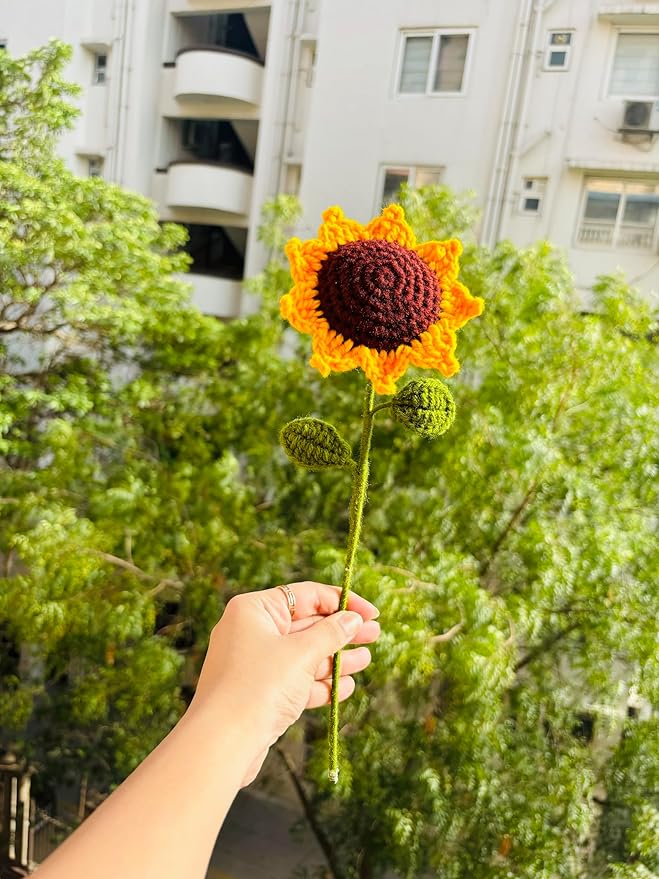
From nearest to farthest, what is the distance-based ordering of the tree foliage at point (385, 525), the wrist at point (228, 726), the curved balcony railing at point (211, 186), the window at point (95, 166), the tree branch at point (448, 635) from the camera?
the wrist at point (228, 726), the tree branch at point (448, 635), the tree foliage at point (385, 525), the curved balcony railing at point (211, 186), the window at point (95, 166)

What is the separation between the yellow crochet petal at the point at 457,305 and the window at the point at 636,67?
5.48 ft

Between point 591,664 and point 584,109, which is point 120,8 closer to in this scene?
point 584,109

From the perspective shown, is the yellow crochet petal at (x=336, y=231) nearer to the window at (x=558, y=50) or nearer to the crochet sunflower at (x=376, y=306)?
the crochet sunflower at (x=376, y=306)

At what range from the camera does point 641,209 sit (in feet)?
6.34

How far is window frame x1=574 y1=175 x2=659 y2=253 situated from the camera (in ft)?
6.26

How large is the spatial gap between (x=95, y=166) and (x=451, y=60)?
4.52 feet

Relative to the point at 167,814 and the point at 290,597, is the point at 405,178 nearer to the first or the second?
the point at 290,597

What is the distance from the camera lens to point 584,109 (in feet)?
6.22

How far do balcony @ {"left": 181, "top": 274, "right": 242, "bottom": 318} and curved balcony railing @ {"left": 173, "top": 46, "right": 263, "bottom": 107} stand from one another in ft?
2.10

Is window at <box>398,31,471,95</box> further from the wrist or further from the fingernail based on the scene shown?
the wrist

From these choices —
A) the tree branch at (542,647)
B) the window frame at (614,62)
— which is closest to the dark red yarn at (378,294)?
the tree branch at (542,647)

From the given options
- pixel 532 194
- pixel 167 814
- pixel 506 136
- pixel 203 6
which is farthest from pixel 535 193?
pixel 167 814

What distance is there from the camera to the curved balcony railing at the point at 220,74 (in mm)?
2168

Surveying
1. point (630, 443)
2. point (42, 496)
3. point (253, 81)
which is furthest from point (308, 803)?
point (253, 81)
